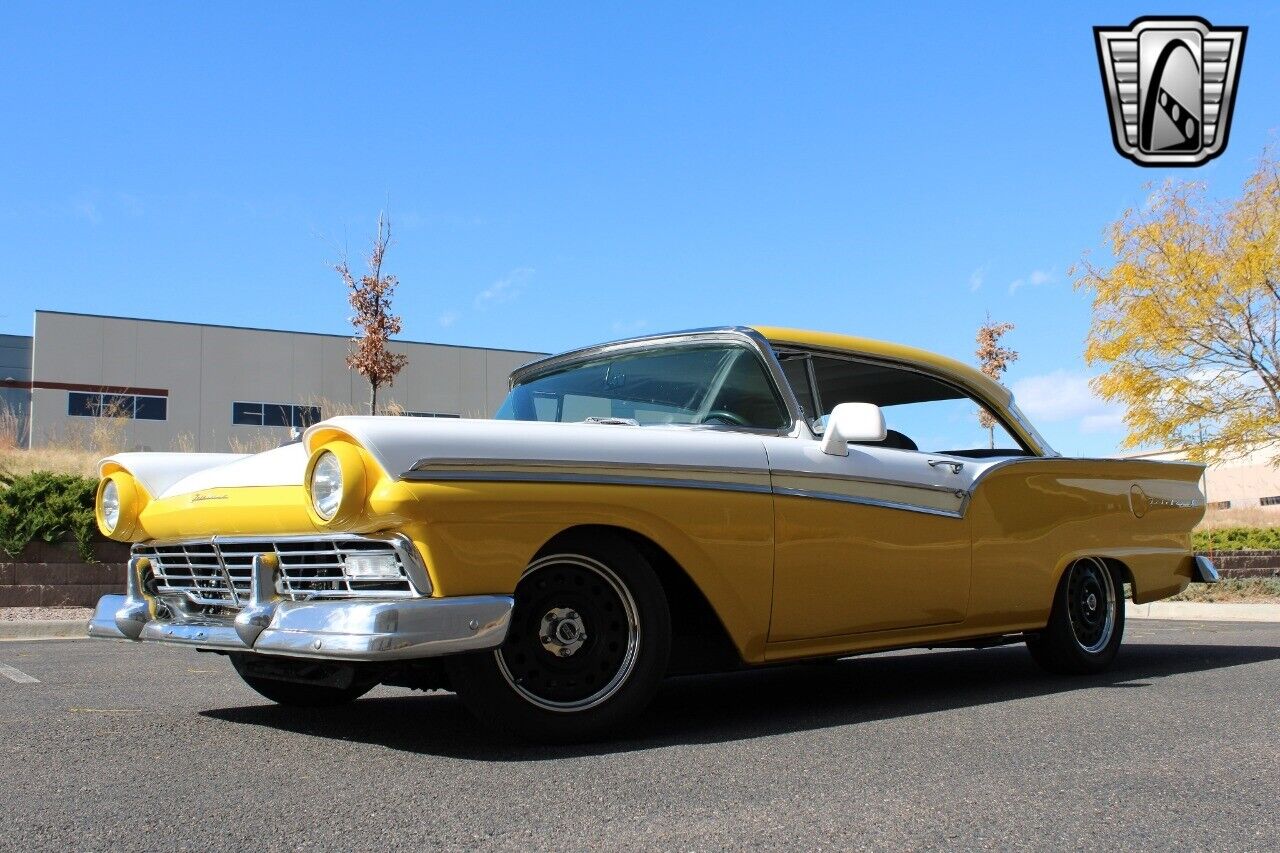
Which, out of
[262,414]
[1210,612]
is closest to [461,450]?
[1210,612]

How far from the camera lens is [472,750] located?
3713mm

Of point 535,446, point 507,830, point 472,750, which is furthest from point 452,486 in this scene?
point 507,830

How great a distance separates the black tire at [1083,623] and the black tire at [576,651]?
99.2 inches

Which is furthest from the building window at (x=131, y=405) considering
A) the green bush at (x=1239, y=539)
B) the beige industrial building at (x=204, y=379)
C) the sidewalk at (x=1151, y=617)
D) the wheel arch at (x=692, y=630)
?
the wheel arch at (x=692, y=630)

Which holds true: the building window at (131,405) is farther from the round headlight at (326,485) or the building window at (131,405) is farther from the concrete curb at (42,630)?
the round headlight at (326,485)

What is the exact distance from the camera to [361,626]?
3.39 meters

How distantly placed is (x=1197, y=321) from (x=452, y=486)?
24809mm

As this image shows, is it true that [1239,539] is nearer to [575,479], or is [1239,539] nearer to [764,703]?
[764,703]

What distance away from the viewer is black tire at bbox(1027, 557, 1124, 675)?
18.6 ft

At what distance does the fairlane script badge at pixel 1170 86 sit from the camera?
30.8 ft

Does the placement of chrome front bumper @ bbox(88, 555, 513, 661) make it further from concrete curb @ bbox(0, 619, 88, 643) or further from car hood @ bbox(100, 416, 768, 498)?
concrete curb @ bbox(0, 619, 88, 643)

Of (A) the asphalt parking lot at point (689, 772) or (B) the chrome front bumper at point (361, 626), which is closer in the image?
(A) the asphalt parking lot at point (689, 772)

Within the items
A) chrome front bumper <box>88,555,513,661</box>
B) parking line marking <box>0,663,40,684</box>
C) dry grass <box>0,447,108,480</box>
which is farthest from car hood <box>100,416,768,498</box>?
dry grass <box>0,447,108,480</box>

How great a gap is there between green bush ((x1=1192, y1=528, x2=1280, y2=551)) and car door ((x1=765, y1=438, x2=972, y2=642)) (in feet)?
50.5
